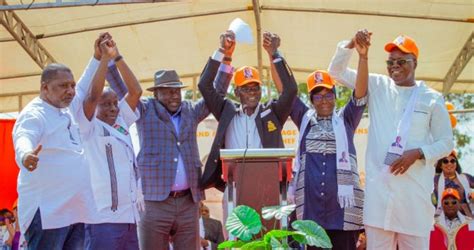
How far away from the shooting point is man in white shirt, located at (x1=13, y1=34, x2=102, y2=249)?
423 centimetres

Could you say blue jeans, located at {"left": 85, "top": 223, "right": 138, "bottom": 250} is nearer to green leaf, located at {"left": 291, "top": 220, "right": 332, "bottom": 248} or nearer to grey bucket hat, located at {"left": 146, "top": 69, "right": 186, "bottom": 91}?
grey bucket hat, located at {"left": 146, "top": 69, "right": 186, "bottom": 91}

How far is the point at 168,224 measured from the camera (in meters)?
5.51

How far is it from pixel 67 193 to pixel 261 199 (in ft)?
4.04

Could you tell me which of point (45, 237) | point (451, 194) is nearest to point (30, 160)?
point (45, 237)

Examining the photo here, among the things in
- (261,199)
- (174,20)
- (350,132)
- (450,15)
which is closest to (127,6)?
(174,20)

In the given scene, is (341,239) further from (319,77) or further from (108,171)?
(108,171)

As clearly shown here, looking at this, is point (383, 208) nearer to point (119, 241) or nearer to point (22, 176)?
point (119, 241)

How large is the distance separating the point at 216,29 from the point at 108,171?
674cm

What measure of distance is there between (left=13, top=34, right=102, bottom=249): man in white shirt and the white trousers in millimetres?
1905

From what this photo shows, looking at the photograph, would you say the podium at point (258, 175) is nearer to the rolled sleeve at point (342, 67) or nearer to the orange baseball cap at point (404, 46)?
the rolled sleeve at point (342, 67)

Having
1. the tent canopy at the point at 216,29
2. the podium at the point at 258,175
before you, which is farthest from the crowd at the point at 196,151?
the tent canopy at the point at 216,29

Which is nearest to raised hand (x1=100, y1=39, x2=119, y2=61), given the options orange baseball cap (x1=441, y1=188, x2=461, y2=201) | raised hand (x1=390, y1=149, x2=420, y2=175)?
raised hand (x1=390, y1=149, x2=420, y2=175)

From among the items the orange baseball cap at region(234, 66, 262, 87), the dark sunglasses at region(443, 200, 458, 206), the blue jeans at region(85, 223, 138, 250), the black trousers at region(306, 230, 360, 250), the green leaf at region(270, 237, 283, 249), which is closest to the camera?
the green leaf at region(270, 237, 283, 249)

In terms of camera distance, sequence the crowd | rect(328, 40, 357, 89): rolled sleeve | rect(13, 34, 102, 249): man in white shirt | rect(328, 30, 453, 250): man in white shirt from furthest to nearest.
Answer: rect(328, 40, 357, 89): rolled sleeve < rect(328, 30, 453, 250): man in white shirt < the crowd < rect(13, 34, 102, 249): man in white shirt
